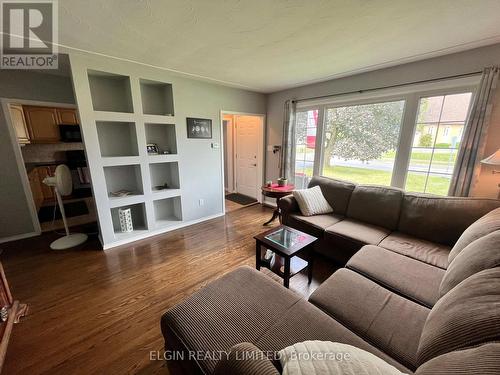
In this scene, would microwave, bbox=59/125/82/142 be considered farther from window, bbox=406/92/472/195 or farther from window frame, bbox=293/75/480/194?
window, bbox=406/92/472/195

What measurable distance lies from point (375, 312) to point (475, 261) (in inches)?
22.7

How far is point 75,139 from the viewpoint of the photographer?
12.8 feet

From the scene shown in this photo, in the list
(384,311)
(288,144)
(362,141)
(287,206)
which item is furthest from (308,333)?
(288,144)

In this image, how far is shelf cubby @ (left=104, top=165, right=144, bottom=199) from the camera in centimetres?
291

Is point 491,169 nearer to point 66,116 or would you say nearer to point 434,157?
point 434,157

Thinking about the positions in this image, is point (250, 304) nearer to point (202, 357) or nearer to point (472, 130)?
point (202, 357)

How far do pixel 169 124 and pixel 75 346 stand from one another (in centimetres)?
271

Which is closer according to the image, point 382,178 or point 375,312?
point 375,312

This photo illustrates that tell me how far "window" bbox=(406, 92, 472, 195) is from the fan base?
4645 millimetres

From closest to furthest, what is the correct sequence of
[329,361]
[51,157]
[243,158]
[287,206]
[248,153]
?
[329,361], [287,206], [51,157], [248,153], [243,158]

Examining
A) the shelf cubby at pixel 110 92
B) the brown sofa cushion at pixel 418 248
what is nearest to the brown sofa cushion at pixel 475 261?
the brown sofa cushion at pixel 418 248

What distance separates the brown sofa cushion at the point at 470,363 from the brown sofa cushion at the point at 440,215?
1820 mm

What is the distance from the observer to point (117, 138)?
289 centimetres

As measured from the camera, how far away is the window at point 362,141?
2789 millimetres
